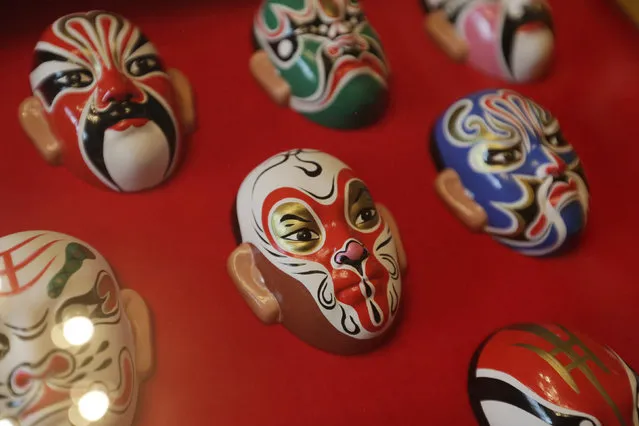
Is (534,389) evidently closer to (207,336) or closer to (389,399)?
(389,399)

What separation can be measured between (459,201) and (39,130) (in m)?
0.76

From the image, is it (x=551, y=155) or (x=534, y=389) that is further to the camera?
(x=551, y=155)

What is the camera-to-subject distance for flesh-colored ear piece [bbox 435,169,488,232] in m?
1.20

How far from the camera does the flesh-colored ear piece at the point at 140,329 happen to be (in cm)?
98

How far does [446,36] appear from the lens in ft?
4.66

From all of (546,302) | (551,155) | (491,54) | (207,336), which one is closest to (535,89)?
(491,54)

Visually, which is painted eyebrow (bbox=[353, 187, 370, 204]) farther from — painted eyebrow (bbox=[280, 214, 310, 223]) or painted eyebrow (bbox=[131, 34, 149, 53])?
painted eyebrow (bbox=[131, 34, 149, 53])

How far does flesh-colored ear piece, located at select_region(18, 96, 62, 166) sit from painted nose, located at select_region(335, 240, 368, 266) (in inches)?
20.3

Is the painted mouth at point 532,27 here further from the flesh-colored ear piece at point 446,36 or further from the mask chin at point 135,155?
the mask chin at point 135,155

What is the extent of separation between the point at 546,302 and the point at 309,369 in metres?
0.47

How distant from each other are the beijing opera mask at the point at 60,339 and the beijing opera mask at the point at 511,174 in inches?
25.9

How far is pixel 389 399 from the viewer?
1.05 meters

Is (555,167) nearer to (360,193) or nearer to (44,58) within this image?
(360,193)

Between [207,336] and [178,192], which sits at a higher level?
[178,192]
